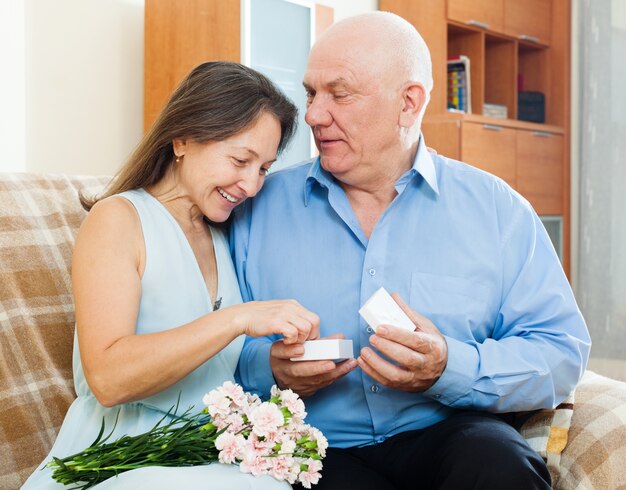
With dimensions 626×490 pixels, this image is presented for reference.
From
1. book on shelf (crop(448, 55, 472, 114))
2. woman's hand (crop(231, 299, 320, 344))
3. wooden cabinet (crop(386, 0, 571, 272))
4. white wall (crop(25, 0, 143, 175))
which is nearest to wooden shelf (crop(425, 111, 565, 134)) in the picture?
wooden cabinet (crop(386, 0, 571, 272))

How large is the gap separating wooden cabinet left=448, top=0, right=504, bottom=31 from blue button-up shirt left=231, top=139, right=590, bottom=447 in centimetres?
296

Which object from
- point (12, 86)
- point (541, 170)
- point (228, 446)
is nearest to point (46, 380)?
point (228, 446)

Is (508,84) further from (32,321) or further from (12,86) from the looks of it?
(32,321)

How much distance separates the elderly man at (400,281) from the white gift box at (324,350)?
0.07 ft

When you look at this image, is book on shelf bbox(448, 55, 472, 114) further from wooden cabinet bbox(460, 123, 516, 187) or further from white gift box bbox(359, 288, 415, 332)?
white gift box bbox(359, 288, 415, 332)

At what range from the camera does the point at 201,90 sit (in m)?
1.68

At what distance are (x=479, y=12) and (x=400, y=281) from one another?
3.44 metres

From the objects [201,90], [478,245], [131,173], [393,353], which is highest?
[201,90]

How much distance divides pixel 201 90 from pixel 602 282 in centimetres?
398

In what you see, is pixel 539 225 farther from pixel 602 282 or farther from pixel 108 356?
pixel 602 282

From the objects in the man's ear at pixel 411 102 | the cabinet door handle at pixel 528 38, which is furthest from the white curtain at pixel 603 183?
the man's ear at pixel 411 102

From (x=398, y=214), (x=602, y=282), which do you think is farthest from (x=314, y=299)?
(x=602, y=282)

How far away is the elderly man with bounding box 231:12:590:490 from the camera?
163 centimetres

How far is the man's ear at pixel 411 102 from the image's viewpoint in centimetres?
199
